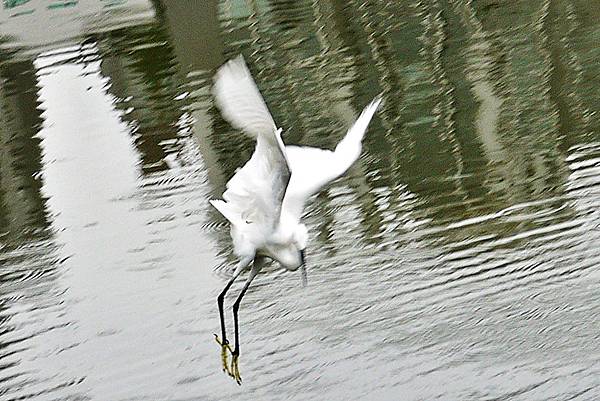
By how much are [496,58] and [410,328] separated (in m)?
6.30

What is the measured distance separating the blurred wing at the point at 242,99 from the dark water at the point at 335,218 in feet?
4.92

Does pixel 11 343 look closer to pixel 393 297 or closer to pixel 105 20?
pixel 393 297

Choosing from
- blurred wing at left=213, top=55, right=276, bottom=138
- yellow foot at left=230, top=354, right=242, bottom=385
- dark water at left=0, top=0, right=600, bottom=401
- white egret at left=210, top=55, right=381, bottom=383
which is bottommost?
dark water at left=0, top=0, right=600, bottom=401

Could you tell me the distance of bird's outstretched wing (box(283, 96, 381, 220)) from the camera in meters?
6.39

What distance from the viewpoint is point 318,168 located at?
6453mm

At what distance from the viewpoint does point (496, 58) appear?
13.0 metres

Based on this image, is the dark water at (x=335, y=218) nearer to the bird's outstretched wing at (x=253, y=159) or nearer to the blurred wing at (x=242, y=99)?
the bird's outstretched wing at (x=253, y=159)

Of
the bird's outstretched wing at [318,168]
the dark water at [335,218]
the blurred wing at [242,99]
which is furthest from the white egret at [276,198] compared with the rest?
the dark water at [335,218]

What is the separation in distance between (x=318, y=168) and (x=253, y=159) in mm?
580

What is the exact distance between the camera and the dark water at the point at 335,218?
6.88 meters

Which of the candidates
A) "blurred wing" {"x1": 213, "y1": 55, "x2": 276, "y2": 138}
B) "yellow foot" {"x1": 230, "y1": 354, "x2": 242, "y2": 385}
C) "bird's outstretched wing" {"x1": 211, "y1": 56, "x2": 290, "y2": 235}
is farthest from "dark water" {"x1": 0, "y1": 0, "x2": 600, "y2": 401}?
"blurred wing" {"x1": 213, "y1": 55, "x2": 276, "y2": 138}

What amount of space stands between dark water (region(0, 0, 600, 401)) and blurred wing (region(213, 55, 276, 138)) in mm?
1499

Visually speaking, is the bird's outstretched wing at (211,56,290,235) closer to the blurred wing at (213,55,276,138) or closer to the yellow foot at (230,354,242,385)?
the blurred wing at (213,55,276,138)

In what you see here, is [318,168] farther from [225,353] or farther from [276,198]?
[225,353]
